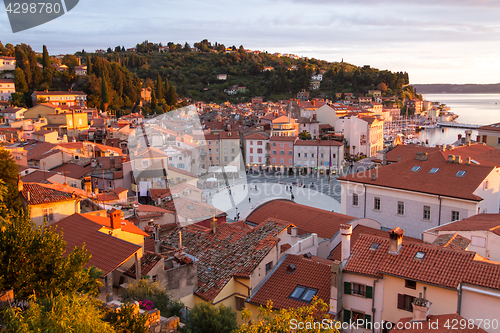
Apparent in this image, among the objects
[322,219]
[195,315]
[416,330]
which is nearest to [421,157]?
[322,219]

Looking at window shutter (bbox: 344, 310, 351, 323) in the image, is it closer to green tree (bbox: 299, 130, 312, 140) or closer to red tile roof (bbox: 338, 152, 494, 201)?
red tile roof (bbox: 338, 152, 494, 201)

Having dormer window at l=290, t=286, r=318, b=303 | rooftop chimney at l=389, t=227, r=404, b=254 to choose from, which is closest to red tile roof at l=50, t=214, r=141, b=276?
dormer window at l=290, t=286, r=318, b=303

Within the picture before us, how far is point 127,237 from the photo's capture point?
501 inches

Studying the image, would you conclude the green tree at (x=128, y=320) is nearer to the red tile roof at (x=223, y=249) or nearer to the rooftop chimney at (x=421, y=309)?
the red tile roof at (x=223, y=249)

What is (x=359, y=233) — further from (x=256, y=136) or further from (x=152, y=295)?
(x=256, y=136)

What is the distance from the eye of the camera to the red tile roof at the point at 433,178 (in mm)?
18781

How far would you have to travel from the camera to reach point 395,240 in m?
10.2

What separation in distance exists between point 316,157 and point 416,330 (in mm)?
47533

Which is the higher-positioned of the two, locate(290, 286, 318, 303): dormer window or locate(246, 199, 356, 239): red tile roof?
locate(290, 286, 318, 303): dormer window

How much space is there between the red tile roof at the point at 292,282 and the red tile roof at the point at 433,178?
9957 mm

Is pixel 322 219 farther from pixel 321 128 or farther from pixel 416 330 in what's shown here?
pixel 321 128

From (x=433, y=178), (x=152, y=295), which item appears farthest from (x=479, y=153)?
(x=152, y=295)

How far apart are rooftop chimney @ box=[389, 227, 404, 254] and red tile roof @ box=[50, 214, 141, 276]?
6.57m

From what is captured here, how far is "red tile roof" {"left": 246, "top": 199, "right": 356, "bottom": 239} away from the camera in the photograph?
58.1 feet
